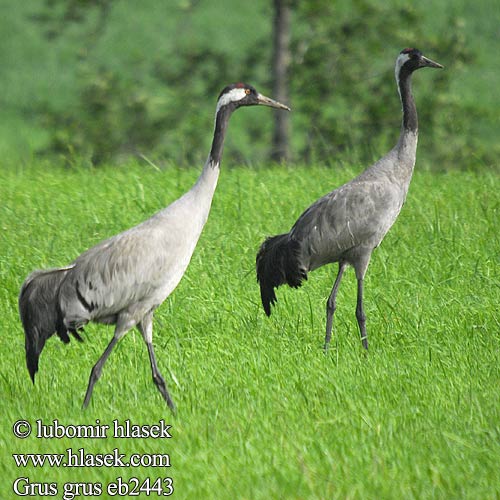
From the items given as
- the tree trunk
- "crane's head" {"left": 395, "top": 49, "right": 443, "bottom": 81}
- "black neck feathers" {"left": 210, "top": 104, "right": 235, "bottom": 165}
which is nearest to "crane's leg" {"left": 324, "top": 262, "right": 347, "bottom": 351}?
"black neck feathers" {"left": 210, "top": 104, "right": 235, "bottom": 165}

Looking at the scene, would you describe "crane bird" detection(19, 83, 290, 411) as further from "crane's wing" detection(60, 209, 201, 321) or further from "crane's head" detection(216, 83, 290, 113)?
"crane's head" detection(216, 83, 290, 113)

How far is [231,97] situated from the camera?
554 centimetres

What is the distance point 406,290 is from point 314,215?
99 centimetres

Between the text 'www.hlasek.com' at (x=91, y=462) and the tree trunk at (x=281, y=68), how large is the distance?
8.45 metres

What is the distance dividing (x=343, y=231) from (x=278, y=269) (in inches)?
18.1

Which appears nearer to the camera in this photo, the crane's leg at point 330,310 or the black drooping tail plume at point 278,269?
the crane's leg at point 330,310

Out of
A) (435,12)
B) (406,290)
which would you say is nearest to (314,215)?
(406,290)

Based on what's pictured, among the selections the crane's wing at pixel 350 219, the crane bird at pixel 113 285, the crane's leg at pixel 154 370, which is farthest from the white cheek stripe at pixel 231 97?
the crane's leg at pixel 154 370

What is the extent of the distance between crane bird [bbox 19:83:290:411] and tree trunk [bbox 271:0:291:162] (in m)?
7.86

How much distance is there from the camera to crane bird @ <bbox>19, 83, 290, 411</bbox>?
4.99 m

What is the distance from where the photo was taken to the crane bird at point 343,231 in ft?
20.4

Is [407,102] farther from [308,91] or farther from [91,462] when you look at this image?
[308,91]

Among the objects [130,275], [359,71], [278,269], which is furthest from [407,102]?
[359,71]

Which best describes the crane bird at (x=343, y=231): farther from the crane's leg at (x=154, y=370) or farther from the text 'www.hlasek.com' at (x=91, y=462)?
the text 'www.hlasek.com' at (x=91, y=462)
